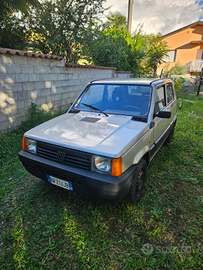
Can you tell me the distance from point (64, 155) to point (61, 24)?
740 centimetres

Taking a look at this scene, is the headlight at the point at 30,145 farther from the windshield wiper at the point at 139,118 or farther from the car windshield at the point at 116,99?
the windshield wiper at the point at 139,118

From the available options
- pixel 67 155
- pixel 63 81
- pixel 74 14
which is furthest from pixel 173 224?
pixel 74 14

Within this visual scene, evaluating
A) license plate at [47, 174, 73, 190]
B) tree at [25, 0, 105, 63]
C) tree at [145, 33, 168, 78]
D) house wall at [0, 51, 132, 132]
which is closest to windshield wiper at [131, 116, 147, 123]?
license plate at [47, 174, 73, 190]

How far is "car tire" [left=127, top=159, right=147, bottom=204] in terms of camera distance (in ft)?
7.97

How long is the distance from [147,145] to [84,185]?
117cm

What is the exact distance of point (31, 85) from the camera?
5277 mm

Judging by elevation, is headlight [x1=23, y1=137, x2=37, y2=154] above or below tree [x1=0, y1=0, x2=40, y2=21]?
below

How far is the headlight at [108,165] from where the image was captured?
6.66 feet

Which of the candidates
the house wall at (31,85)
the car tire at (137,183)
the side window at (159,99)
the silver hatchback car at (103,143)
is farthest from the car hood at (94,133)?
the house wall at (31,85)

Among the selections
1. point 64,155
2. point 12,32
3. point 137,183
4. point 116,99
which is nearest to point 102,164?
point 64,155

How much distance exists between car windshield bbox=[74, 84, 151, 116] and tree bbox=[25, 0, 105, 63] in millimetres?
5335

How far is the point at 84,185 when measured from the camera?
84.8 inches

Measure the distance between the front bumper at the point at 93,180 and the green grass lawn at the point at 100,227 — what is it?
500 mm

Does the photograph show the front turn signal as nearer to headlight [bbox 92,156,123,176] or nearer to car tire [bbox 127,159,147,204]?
headlight [bbox 92,156,123,176]
